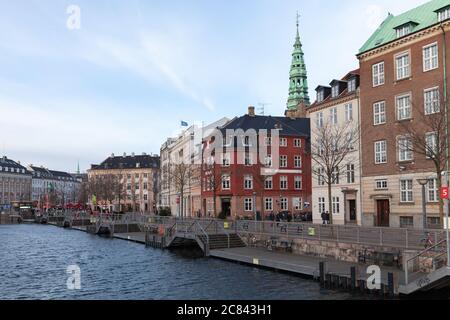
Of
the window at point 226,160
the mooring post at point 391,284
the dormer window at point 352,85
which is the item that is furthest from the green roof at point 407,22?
the window at point 226,160

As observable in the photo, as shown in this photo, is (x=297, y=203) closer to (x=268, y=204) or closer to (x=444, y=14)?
(x=268, y=204)

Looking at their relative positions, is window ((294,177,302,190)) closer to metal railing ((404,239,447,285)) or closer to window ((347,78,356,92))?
window ((347,78,356,92))

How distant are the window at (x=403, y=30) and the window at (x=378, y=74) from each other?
3014mm

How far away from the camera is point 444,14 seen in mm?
39000

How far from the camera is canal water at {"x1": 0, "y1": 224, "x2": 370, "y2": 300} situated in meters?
22.7

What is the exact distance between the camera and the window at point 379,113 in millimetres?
44562

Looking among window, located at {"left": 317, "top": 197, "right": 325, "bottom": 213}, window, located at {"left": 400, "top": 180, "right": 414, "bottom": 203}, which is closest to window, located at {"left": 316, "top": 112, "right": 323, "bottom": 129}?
window, located at {"left": 317, "top": 197, "right": 325, "bottom": 213}

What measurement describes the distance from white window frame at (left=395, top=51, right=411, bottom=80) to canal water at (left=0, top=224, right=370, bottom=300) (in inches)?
927

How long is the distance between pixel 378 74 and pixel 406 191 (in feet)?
38.0

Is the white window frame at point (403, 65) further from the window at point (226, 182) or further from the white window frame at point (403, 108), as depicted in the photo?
the window at point (226, 182)

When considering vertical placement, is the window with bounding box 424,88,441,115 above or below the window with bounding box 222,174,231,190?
above

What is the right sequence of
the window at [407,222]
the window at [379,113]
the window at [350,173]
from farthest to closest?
the window at [350,173], the window at [379,113], the window at [407,222]

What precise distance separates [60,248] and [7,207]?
119 m
